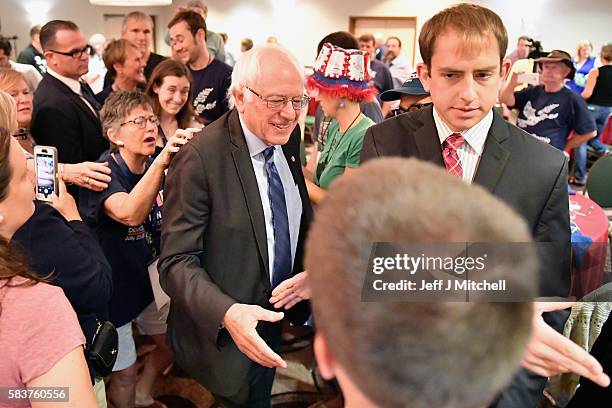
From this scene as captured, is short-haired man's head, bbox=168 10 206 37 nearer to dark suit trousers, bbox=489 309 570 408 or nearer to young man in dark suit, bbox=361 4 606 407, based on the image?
young man in dark suit, bbox=361 4 606 407

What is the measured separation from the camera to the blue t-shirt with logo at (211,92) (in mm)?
3564

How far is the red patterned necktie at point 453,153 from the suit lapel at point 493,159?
0.22ft

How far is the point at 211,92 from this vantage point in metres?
3.57

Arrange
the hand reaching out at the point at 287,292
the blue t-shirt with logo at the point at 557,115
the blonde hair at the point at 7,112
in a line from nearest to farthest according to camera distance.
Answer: the hand reaching out at the point at 287,292
the blonde hair at the point at 7,112
the blue t-shirt with logo at the point at 557,115

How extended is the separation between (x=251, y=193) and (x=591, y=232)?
1.93 metres

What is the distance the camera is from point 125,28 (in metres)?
4.07

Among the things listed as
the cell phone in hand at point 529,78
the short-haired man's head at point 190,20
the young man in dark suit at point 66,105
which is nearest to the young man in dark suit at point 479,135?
the young man in dark suit at point 66,105

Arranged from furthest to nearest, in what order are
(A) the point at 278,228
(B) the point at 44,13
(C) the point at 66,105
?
(B) the point at 44,13, (C) the point at 66,105, (A) the point at 278,228

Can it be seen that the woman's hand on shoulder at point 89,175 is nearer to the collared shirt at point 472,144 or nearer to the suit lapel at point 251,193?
the suit lapel at point 251,193

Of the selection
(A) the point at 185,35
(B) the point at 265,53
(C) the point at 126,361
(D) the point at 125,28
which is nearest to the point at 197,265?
(B) the point at 265,53

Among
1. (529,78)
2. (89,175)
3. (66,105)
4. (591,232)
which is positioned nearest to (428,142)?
(89,175)

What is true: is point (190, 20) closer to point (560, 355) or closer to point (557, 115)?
point (557, 115)

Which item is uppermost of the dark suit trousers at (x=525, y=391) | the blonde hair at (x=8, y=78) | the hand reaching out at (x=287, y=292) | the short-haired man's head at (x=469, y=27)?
the short-haired man's head at (x=469, y=27)

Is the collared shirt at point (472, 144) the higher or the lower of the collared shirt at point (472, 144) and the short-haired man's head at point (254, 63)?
the lower
